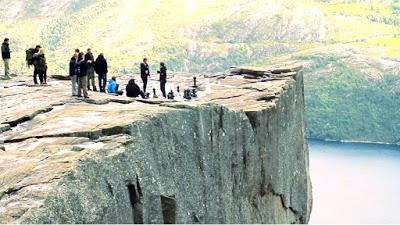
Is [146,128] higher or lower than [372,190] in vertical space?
higher

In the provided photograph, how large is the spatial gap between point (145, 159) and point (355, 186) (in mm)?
104733

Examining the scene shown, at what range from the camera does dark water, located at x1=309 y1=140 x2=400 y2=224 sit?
98.2 meters

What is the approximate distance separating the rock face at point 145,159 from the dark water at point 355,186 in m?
61.1

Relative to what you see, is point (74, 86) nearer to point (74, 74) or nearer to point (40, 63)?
point (74, 74)

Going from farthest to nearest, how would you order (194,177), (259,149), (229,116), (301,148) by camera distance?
(301,148)
(259,149)
(229,116)
(194,177)

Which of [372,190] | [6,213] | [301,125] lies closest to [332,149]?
[372,190]

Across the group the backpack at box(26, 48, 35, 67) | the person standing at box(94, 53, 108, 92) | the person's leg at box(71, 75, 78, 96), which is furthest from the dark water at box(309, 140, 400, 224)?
the person's leg at box(71, 75, 78, 96)

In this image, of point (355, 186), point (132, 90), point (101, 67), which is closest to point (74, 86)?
point (132, 90)

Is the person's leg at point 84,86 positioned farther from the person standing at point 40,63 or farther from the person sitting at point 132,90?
the person standing at point 40,63

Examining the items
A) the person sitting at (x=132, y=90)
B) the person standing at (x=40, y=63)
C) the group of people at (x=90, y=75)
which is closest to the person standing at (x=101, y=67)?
the group of people at (x=90, y=75)

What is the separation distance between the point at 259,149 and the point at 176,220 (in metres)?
10.1

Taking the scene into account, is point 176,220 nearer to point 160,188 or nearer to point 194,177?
point 160,188

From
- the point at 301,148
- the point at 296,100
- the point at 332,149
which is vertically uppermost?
the point at 296,100

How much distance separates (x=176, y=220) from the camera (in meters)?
18.0
